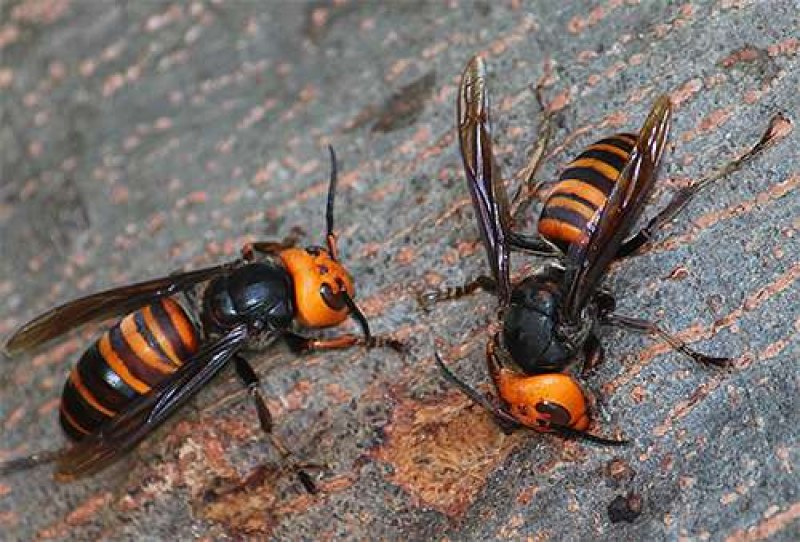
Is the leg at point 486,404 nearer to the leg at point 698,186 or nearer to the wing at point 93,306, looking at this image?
the leg at point 698,186

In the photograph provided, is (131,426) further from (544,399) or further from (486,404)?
(544,399)

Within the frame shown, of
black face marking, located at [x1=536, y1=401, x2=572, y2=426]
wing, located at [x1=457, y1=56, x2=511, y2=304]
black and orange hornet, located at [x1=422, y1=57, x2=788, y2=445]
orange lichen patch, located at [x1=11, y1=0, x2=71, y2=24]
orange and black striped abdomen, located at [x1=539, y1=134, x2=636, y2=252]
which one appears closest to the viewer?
black face marking, located at [x1=536, y1=401, x2=572, y2=426]

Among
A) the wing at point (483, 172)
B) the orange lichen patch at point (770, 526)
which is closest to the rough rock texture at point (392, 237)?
the orange lichen patch at point (770, 526)

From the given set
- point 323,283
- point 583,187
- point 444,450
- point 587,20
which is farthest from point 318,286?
point 587,20

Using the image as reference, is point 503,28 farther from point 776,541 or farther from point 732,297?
point 776,541

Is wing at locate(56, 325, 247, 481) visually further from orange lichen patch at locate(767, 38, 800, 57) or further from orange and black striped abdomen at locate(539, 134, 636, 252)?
orange lichen patch at locate(767, 38, 800, 57)

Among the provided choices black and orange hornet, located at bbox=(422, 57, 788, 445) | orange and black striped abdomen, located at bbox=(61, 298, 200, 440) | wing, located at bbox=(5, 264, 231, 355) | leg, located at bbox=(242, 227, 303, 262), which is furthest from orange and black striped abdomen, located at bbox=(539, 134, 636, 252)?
orange and black striped abdomen, located at bbox=(61, 298, 200, 440)

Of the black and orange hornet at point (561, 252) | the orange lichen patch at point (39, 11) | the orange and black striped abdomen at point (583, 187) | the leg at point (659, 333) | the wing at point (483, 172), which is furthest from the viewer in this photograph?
the orange lichen patch at point (39, 11)

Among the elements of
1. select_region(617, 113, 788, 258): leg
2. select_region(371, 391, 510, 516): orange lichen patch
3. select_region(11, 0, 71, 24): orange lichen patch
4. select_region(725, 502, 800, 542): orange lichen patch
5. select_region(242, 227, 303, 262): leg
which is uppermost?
select_region(11, 0, 71, 24): orange lichen patch
